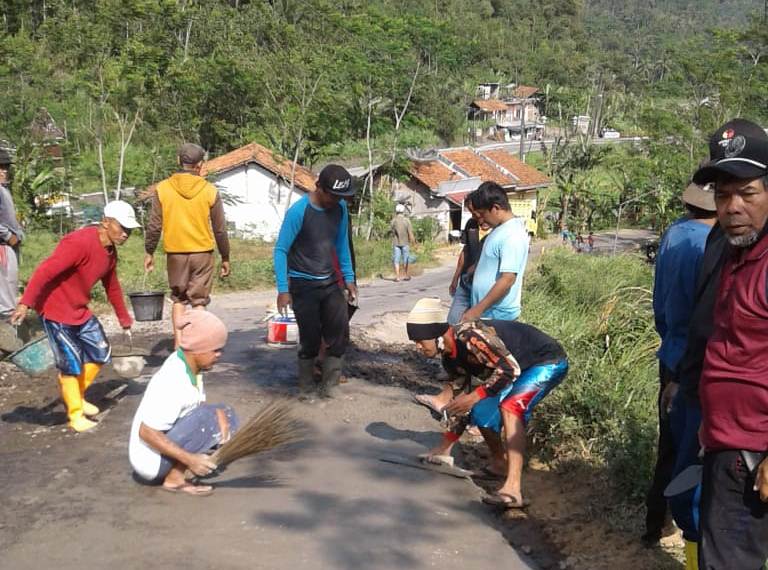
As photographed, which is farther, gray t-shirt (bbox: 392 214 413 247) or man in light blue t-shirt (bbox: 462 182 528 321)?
gray t-shirt (bbox: 392 214 413 247)

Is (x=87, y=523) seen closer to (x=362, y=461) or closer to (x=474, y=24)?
(x=362, y=461)

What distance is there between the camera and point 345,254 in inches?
267

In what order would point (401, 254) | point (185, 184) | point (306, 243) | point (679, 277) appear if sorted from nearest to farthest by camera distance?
point (679, 277) < point (306, 243) < point (185, 184) < point (401, 254)

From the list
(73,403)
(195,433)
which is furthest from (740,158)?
(73,403)

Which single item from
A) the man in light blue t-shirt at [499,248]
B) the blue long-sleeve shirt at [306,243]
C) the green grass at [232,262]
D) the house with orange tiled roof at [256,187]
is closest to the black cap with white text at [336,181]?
the blue long-sleeve shirt at [306,243]

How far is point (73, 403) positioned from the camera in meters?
5.70

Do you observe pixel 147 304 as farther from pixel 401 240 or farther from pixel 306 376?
pixel 401 240

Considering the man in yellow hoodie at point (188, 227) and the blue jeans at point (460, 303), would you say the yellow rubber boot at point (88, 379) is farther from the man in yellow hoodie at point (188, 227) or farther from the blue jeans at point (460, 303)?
the blue jeans at point (460, 303)

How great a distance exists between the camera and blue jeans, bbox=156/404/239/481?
14.4ft

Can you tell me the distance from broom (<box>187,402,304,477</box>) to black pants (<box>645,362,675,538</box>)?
2145mm

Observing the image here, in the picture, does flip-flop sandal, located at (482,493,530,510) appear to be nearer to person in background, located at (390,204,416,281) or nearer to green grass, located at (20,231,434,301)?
green grass, located at (20,231,434,301)

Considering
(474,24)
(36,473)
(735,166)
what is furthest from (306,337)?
(474,24)

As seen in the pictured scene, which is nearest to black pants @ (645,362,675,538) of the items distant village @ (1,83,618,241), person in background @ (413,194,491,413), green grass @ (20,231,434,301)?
person in background @ (413,194,491,413)

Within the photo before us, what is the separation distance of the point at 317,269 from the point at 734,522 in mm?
4063
